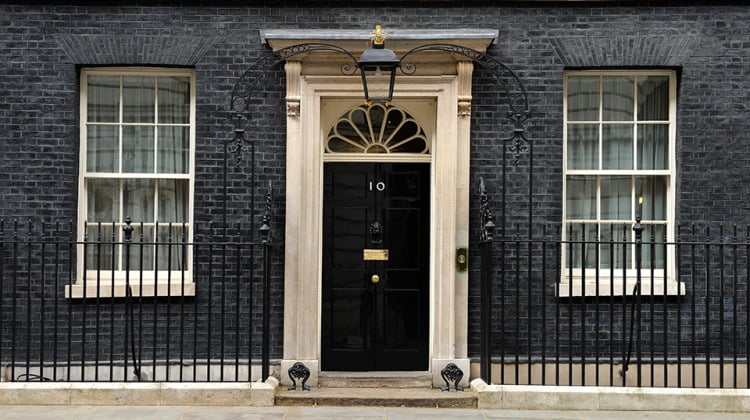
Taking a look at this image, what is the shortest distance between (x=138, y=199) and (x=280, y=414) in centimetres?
304

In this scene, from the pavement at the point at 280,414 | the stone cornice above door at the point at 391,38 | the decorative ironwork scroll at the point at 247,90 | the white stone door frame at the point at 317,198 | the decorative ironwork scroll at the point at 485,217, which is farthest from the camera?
the decorative ironwork scroll at the point at 247,90

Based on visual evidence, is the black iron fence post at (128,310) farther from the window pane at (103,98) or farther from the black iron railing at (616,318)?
the black iron railing at (616,318)

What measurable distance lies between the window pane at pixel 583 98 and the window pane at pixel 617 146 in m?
0.22

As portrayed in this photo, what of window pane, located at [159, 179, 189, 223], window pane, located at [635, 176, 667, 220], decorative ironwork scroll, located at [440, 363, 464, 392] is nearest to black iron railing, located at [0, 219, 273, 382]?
window pane, located at [159, 179, 189, 223]

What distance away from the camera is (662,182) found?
32.6ft

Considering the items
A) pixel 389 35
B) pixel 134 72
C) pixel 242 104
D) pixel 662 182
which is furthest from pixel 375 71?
pixel 662 182

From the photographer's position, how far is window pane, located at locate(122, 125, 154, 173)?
32.5ft

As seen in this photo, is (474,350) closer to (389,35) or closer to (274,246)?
(274,246)

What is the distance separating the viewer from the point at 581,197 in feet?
32.7

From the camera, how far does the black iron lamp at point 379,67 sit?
28.2 feet

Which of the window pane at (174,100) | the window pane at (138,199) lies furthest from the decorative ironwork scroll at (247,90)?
the window pane at (138,199)

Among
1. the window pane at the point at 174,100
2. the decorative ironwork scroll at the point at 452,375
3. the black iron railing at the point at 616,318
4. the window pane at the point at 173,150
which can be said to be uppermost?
the window pane at the point at 174,100

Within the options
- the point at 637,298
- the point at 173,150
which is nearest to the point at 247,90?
the point at 173,150

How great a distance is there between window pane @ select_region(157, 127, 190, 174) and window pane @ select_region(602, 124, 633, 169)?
14.9 ft
